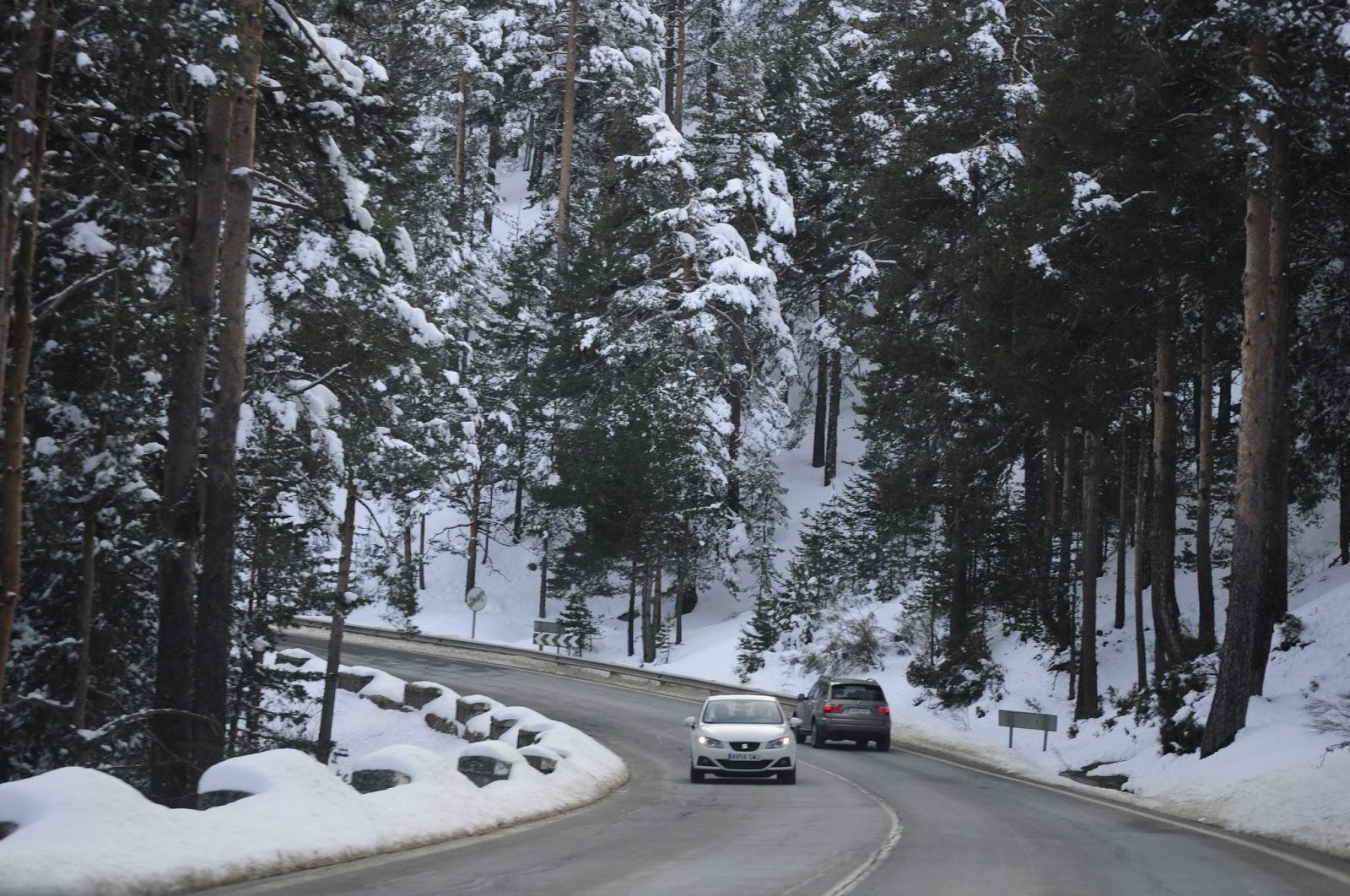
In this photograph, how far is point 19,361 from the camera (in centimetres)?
1195

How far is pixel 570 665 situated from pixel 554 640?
679cm

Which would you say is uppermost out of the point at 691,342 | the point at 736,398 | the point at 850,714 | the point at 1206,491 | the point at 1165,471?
the point at 691,342

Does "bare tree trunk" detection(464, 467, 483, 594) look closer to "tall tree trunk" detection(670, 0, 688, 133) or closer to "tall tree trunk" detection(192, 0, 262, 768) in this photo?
"tall tree trunk" detection(670, 0, 688, 133)

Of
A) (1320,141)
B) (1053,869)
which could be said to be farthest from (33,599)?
(1320,141)

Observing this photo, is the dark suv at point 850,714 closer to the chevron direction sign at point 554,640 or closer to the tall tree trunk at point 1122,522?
the tall tree trunk at point 1122,522

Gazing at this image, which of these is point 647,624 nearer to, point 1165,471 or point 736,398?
point 736,398

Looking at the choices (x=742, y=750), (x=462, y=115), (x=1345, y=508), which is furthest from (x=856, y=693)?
(x=462, y=115)

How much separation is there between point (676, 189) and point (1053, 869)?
132ft

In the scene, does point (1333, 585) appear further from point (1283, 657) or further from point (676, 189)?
point (676, 189)

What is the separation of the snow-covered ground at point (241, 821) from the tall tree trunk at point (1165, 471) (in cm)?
1470

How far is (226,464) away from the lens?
16922 mm

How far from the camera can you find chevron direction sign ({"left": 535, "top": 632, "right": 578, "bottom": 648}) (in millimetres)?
51656

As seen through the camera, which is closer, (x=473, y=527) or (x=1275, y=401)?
(x=1275, y=401)

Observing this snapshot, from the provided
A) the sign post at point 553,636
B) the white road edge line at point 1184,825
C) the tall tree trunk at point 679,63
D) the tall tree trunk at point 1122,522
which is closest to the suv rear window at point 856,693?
the white road edge line at point 1184,825
